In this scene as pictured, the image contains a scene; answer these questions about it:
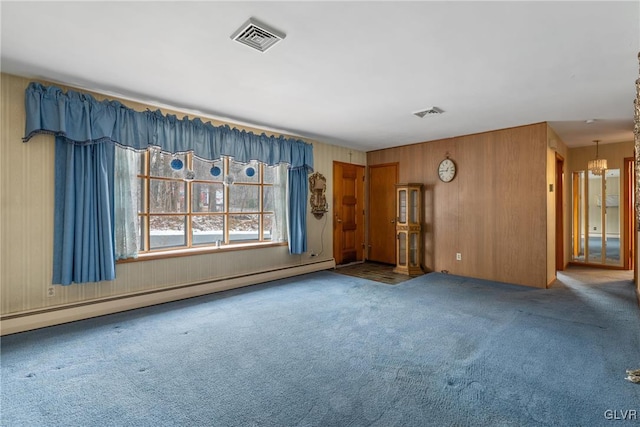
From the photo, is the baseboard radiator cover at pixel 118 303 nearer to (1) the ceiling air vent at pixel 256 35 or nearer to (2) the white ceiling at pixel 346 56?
(2) the white ceiling at pixel 346 56

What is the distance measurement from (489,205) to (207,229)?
4486 mm

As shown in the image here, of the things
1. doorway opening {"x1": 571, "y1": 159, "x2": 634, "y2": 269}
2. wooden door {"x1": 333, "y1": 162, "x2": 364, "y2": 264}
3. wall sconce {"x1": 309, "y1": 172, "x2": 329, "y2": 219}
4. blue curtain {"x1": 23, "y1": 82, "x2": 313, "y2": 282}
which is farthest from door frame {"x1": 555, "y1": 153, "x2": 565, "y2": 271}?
blue curtain {"x1": 23, "y1": 82, "x2": 313, "y2": 282}

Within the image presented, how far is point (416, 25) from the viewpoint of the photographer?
6.76 feet

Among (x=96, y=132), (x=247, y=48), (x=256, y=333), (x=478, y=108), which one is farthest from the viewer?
(x=478, y=108)

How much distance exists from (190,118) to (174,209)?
124cm

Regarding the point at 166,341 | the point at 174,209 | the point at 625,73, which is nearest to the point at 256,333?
the point at 166,341

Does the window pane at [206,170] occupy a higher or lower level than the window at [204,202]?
higher

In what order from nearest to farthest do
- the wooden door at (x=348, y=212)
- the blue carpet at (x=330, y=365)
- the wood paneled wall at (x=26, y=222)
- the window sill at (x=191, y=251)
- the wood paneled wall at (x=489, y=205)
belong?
the blue carpet at (x=330, y=365) → the wood paneled wall at (x=26, y=222) → the window sill at (x=191, y=251) → the wood paneled wall at (x=489, y=205) → the wooden door at (x=348, y=212)

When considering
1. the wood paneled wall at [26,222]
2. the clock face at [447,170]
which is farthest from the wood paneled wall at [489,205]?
the wood paneled wall at [26,222]

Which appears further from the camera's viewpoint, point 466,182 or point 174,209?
point 466,182

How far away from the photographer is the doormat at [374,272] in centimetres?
500

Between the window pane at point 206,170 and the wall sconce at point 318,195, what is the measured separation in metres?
1.80

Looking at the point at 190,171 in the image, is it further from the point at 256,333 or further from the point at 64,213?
the point at 256,333

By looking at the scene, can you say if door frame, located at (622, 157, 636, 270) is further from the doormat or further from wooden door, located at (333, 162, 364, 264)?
wooden door, located at (333, 162, 364, 264)
